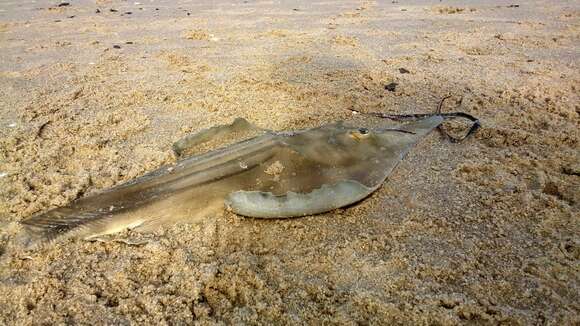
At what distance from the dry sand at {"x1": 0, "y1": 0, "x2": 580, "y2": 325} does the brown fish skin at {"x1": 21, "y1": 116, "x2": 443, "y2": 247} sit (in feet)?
0.40

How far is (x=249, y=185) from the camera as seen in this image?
2609 millimetres

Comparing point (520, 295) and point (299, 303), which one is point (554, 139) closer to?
point (520, 295)

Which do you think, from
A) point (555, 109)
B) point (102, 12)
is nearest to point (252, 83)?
point (555, 109)

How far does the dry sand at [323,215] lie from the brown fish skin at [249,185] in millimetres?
123

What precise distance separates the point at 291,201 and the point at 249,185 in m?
0.35

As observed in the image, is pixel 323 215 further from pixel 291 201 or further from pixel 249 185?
pixel 249 185

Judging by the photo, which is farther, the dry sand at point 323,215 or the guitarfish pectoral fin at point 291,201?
the guitarfish pectoral fin at point 291,201

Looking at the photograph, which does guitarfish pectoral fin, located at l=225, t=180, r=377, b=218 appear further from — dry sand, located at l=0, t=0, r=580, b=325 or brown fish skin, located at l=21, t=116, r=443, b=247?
dry sand, located at l=0, t=0, r=580, b=325

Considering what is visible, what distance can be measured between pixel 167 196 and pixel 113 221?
34cm

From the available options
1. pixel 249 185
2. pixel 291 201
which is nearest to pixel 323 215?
pixel 291 201

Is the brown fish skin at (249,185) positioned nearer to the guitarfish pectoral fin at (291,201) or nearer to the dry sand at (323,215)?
the guitarfish pectoral fin at (291,201)

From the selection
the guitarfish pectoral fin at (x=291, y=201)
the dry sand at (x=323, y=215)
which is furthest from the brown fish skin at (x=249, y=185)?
the dry sand at (x=323, y=215)

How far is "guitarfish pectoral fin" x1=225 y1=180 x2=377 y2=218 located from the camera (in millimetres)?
2389

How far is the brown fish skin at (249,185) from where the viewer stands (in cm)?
239
